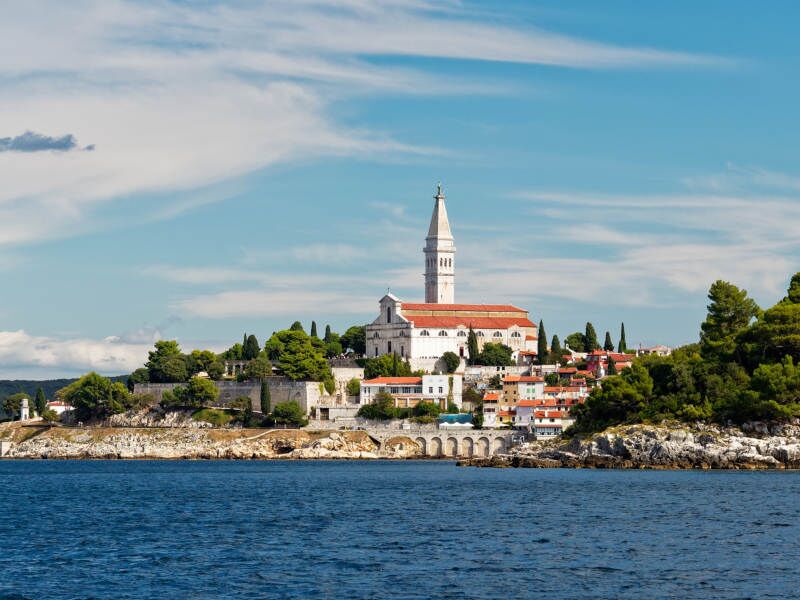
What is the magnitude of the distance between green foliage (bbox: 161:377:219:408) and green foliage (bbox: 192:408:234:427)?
3.58 feet

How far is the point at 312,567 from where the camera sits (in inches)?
1468

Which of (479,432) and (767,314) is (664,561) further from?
(479,432)

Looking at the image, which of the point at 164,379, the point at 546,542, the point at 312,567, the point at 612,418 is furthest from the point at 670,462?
the point at 164,379

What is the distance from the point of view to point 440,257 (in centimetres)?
14925

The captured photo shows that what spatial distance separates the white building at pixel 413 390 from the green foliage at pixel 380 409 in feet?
5.61

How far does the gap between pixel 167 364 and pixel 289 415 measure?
19789 millimetres

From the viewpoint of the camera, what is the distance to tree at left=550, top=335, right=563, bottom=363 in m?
138

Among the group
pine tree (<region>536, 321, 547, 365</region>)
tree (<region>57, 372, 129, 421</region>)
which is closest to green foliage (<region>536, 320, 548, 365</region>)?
pine tree (<region>536, 321, 547, 365</region>)

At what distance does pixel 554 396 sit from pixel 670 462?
38501 millimetres

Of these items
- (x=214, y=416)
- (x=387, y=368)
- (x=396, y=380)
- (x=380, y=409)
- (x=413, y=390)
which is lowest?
(x=214, y=416)

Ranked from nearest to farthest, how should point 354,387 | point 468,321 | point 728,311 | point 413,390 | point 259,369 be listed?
point 728,311
point 413,390
point 354,387
point 259,369
point 468,321

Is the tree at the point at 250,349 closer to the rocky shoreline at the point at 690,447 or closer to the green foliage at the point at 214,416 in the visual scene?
the green foliage at the point at 214,416

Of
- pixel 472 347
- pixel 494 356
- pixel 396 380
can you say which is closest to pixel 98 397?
pixel 396 380

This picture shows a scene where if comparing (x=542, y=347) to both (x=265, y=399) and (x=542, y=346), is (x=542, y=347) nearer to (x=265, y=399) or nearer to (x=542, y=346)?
(x=542, y=346)
